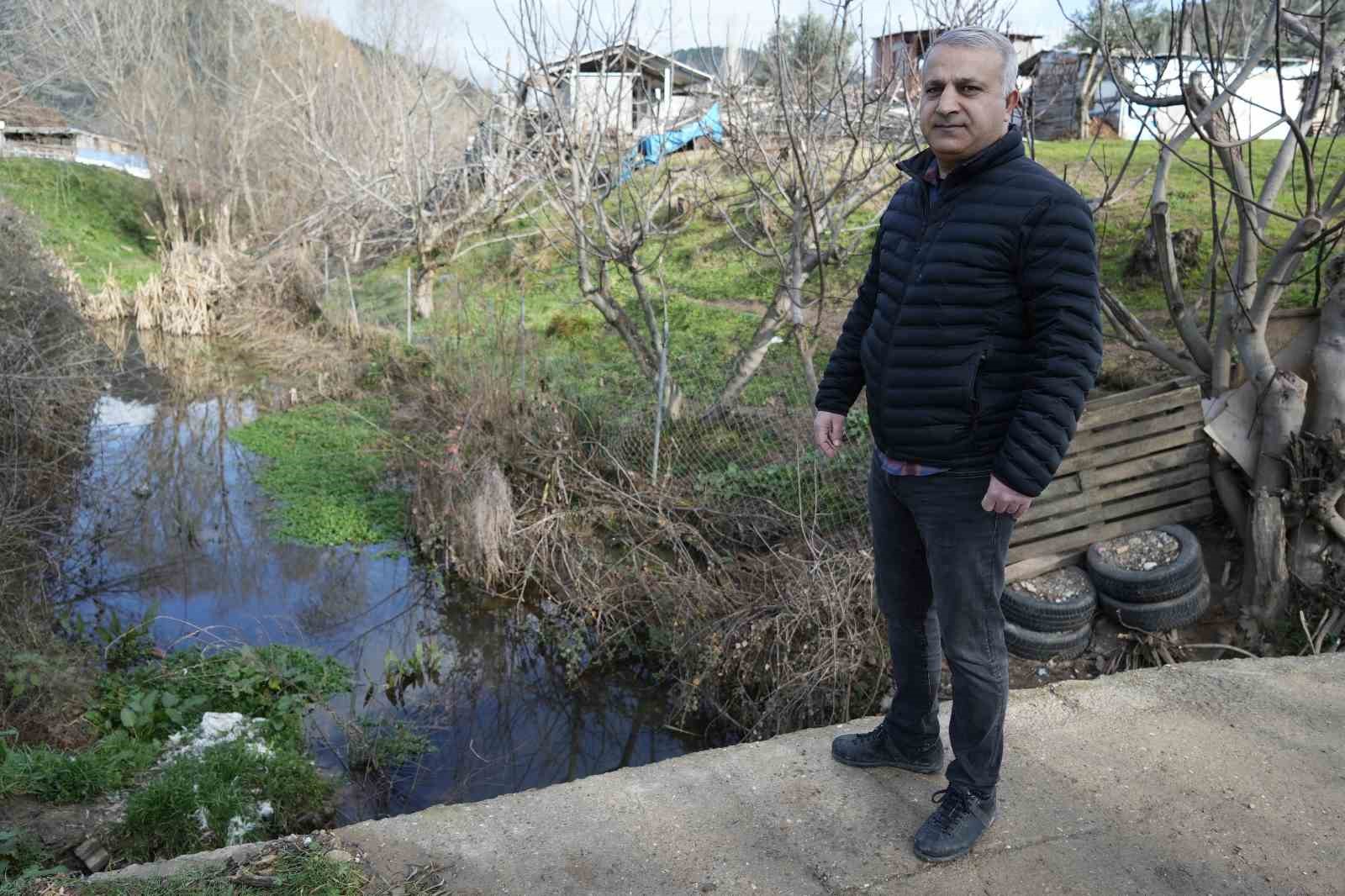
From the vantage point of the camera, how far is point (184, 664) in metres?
5.67

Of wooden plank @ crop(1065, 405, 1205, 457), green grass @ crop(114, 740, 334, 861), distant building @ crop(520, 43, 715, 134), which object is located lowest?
green grass @ crop(114, 740, 334, 861)

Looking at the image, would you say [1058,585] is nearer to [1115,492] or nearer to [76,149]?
[1115,492]

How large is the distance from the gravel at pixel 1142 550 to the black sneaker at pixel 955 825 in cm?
276

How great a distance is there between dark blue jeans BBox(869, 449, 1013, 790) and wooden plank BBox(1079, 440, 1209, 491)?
2.74 metres

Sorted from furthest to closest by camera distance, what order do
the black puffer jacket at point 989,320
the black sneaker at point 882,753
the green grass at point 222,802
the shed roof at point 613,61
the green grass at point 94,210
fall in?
the green grass at point 94,210 → the shed roof at point 613,61 → the green grass at point 222,802 → the black sneaker at point 882,753 → the black puffer jacket at point 989,320

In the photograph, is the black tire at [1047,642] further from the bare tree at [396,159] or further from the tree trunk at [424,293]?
the tree trunk at [424,293]

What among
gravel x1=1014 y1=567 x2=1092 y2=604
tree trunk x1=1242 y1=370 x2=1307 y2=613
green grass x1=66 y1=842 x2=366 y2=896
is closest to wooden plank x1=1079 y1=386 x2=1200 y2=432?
tree trunk x1=1242 y1=370 x2=1307 y2=613

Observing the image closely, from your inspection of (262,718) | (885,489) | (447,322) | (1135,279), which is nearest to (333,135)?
(447,322)

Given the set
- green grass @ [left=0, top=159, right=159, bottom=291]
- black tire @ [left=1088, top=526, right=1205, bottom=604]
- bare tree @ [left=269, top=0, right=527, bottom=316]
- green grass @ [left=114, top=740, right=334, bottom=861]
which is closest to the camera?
green grass @ [left=114, top=740, right=334, bottom=861]

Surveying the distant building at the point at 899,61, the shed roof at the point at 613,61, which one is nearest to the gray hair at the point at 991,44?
the distant building at the point at 899,61

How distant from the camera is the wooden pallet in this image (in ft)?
17.9

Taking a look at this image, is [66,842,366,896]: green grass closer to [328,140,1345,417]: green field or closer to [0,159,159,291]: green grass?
[328,140,1345,417]: green field

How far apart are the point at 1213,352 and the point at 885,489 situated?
3676mm

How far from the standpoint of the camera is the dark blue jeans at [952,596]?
2662 millimetres
